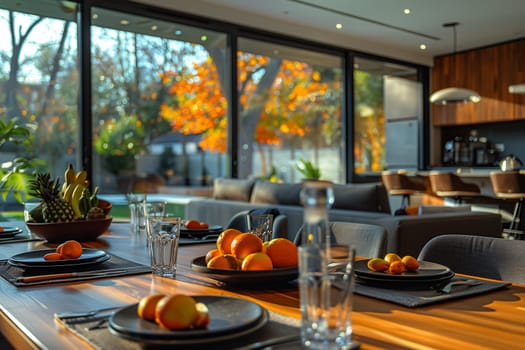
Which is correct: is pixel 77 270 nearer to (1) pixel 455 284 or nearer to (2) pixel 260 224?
(2) pixel 260 224

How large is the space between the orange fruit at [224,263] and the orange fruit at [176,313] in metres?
0.38

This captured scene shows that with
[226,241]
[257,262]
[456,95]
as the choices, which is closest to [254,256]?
[257,262]

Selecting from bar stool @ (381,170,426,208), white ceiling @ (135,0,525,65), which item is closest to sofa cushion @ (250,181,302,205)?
white ceiling @ (135,0,525,65)

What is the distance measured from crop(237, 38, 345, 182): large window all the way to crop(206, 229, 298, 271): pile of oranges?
5.45m

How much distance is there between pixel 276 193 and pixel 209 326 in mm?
3303

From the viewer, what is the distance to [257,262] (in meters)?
1.10

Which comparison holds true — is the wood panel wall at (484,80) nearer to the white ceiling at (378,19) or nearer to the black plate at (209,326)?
the white ceiling at (378,19)

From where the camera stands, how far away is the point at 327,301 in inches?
26.0

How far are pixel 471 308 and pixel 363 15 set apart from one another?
222 inches

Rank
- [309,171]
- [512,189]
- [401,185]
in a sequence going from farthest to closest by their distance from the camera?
[309,171]
[401,185]
[512,189]

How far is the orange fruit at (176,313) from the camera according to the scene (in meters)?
0.74

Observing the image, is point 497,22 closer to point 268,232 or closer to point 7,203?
point 7,203

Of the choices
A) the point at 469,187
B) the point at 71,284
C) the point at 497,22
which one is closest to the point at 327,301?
the point at 71,284

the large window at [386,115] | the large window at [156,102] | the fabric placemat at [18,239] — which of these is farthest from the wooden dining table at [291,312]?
the large window at [386,115]
